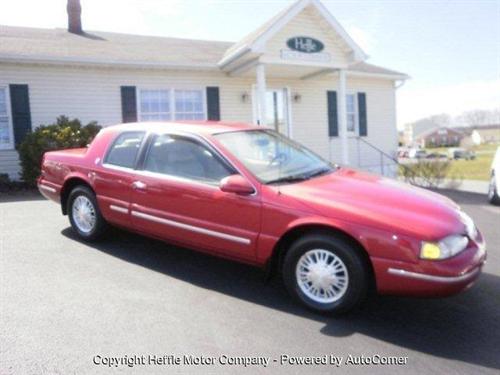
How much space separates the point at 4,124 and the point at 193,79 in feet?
16.7

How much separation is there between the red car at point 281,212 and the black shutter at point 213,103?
8.22 metres

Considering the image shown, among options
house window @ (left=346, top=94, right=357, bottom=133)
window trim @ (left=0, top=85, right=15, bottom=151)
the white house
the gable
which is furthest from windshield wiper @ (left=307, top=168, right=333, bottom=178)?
house window @ (left=346, top=94, right=357, bottom=133)

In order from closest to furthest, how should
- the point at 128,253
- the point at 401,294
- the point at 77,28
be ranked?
1. the point at 401,294
2. the point at 128,253
3. the point at 77,28

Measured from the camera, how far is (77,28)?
14883 mm

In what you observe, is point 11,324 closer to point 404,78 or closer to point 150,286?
point 150,286

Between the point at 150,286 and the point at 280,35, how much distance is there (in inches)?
368

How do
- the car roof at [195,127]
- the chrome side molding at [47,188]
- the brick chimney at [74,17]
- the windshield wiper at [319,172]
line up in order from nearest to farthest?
1. the windshield wiper at [319,172]
2. the car roof at [195,127]
3. the chrome side molding at [47,188]
4. the brick chimney at [74,17]

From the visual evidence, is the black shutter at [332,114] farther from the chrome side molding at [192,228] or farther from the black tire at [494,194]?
the chrome side molding at [192,228]

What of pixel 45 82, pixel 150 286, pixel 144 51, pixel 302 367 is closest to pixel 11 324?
pixel 150 286

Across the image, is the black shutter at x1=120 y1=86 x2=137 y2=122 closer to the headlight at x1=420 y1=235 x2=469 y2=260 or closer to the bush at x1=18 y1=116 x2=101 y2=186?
the bush at x1=18 y1=116 x2=101 y2=186

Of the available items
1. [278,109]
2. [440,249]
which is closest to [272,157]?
[440,249]

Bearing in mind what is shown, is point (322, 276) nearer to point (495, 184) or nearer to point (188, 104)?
point (495, 184)

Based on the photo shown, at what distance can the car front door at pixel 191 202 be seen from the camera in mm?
3988

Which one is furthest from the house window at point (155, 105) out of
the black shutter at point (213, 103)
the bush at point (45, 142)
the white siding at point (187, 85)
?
the bush at point (45, 142)
